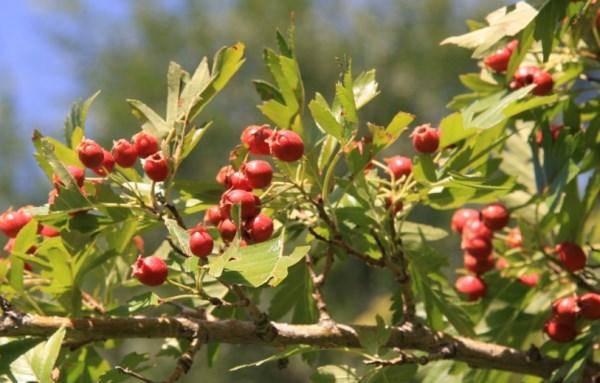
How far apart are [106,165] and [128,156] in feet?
0.13

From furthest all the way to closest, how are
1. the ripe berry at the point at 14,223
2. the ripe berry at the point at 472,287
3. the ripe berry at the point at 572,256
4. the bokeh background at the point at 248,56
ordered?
the bokeh background at the point at 248,56, the ripe berry at the point at 472,287, the ripe berry at the point at 572,256, the ripe berry at the point at 14,223

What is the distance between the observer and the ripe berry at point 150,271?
1.02 m

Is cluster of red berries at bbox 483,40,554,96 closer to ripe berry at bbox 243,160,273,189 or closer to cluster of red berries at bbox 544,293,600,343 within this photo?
cluster of red berries at bbox 544,293,600,343

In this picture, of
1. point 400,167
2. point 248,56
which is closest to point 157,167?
point 400,167

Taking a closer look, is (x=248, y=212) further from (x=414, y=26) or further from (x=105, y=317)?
(x=414, y=26)

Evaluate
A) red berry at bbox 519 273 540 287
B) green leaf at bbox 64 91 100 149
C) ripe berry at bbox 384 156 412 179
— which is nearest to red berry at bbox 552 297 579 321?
red berry at bbox 519 273 540 287

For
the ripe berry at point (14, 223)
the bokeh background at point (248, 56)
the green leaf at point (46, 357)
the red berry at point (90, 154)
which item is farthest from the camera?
the bokeh background at point (248, 56)

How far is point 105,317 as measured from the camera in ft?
3.60

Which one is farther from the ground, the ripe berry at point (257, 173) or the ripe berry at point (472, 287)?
the ripe berry at point (257, 173)

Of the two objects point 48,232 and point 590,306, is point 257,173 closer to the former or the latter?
point 48,232

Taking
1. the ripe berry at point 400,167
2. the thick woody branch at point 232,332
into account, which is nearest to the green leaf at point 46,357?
the thick woody branch at point 232,332

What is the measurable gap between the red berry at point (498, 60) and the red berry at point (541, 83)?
60mm

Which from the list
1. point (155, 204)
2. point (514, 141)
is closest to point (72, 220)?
point (155, 204)

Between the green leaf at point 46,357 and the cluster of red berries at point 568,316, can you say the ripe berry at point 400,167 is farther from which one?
the green leaf at point 46,357
